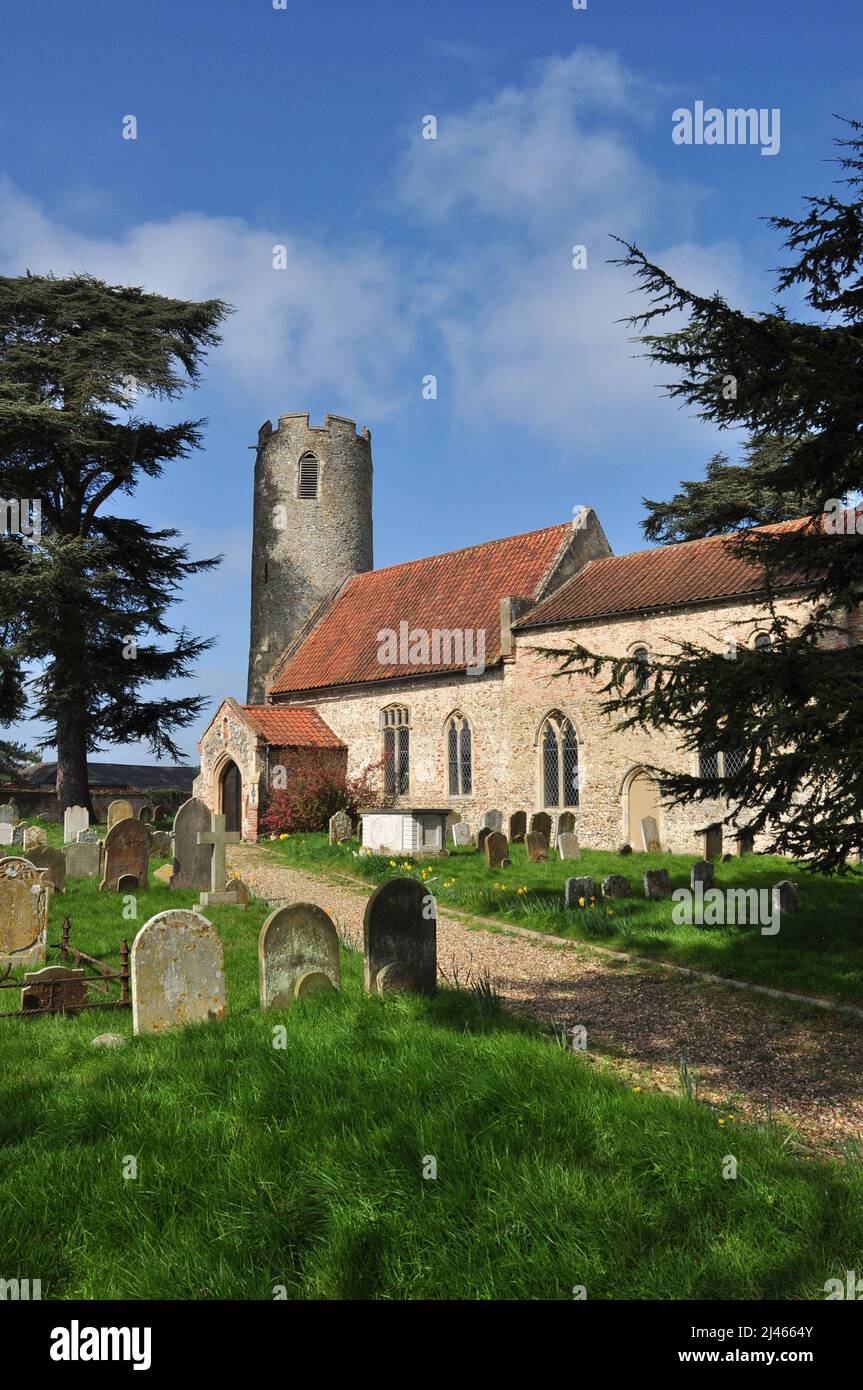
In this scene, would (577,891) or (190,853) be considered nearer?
(577,891)

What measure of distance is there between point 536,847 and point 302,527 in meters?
17.2

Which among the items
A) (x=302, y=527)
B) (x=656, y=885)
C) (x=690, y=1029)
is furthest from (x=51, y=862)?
(x=302, y=527)

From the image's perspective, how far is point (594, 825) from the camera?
20.4m

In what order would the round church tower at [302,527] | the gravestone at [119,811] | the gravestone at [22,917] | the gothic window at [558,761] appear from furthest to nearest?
the round church tower at [302,527]
the gravestone at [119,811]
the gothic window at [558,761]
the gravestone at [22,917]

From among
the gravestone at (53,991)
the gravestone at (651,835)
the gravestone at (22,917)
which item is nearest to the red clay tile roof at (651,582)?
the gravestone at (651,835)

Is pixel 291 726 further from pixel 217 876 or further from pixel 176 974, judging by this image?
pixel 176 974

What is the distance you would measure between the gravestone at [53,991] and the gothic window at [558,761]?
1453cm

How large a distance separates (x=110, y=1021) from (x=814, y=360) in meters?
6.98

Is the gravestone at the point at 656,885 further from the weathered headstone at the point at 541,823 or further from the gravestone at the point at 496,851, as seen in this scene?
the weathered headstone at the point at 541,823

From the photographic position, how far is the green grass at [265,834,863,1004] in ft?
30.0

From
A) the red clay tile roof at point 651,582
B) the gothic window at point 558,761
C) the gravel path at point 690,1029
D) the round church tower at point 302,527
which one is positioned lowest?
the gravel path at point 690,1029

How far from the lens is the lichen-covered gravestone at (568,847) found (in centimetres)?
1794

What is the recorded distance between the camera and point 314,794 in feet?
80.6
